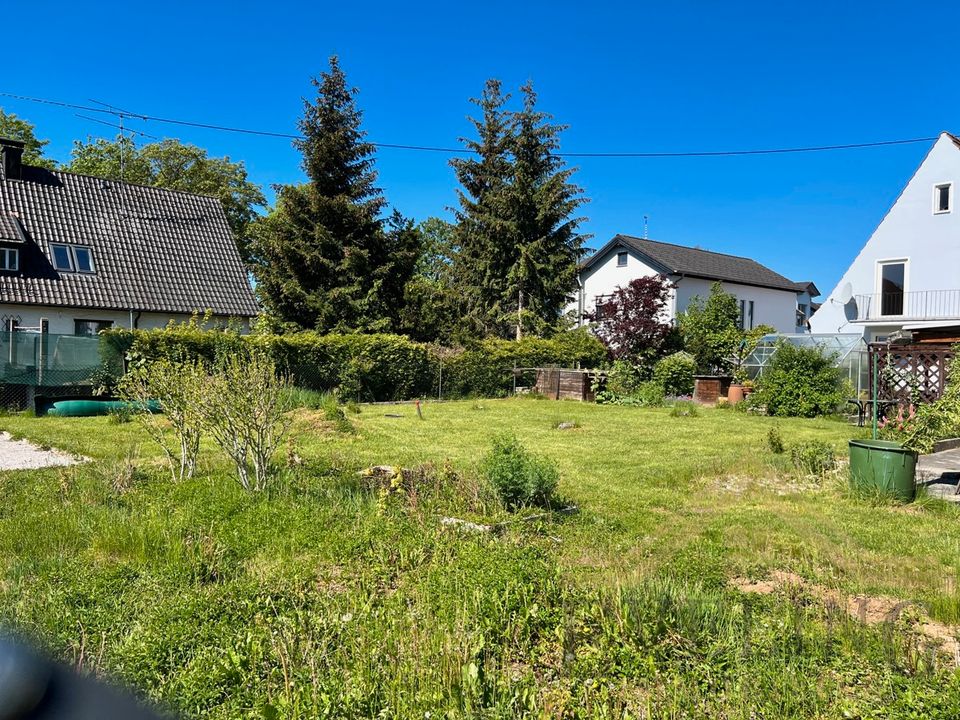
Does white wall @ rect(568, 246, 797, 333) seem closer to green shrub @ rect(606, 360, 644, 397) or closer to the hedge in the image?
the hedge

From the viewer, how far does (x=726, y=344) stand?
26953 mm

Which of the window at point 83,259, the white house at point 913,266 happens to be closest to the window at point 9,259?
the window at point 83,259

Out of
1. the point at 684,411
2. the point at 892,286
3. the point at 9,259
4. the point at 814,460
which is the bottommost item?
the point at 814,460

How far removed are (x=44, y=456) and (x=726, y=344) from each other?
76.7ft

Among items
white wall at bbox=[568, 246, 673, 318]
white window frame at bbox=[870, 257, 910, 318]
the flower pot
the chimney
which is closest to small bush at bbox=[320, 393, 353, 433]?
the flower pot

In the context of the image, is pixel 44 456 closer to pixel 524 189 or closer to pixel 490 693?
pixel 490 693

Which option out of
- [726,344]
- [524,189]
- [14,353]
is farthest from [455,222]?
[14,353]

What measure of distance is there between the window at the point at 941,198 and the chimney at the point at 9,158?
34.2 meters

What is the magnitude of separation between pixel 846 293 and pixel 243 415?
29493mm

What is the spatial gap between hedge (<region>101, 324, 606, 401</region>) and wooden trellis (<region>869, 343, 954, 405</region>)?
433 inches

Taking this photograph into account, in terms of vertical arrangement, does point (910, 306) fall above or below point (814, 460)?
above

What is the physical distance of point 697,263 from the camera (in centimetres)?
3784

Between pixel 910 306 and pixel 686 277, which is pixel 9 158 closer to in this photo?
pixel 686 277

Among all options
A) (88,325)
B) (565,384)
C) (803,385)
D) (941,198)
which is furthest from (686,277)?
(88,325)
